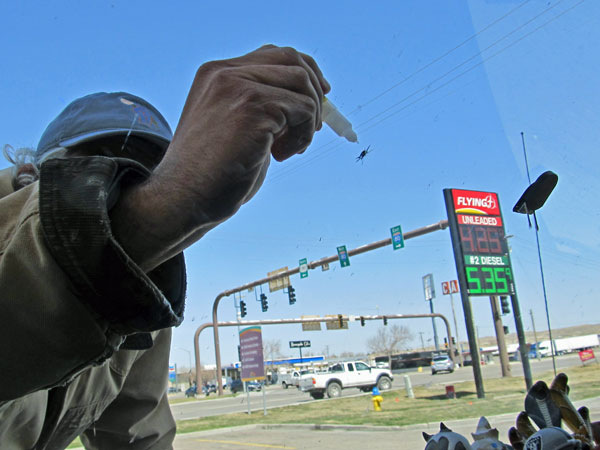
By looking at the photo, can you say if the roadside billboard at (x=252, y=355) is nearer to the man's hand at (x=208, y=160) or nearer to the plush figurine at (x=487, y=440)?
the plush figurine at (x=487, y=440)

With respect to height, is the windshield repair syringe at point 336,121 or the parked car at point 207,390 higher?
the windshield repair syringe at point 336,121

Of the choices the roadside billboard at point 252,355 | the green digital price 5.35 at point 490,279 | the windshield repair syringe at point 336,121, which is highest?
the windshield repair syringe at point 336,121

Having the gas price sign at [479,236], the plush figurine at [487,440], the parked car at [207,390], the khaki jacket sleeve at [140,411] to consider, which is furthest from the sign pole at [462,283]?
the parked car at [207,390]

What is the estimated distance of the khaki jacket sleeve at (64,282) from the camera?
49cm

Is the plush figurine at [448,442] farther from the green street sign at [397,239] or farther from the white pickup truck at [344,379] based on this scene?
the white pickup truck at [344,379]

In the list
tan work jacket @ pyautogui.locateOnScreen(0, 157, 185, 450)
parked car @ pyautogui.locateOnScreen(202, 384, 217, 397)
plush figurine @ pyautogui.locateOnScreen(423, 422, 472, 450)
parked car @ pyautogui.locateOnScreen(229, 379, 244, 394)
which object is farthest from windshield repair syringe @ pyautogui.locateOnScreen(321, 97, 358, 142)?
parked car @ pyautogui.locateOnScreen(229, 379, 244, 394)

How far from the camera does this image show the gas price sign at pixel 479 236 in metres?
1.17

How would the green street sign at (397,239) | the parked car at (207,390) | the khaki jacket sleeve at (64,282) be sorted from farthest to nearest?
the parked car at (207,390)
the green street sign at (397,239)
the khaki jacket sleeve at (64,282)

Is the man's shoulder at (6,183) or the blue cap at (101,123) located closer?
the man's shoulder at (6,183)

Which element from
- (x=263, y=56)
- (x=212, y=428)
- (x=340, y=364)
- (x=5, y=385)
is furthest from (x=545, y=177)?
(x=340, y=364)

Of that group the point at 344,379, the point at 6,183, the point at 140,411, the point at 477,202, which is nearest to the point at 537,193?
the point at 477,202

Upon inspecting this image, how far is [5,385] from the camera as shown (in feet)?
1.69

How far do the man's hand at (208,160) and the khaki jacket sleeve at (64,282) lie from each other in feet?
0.10

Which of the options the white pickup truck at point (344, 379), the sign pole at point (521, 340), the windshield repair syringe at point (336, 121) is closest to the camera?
the windshield repair syringe at point (336, 121)
